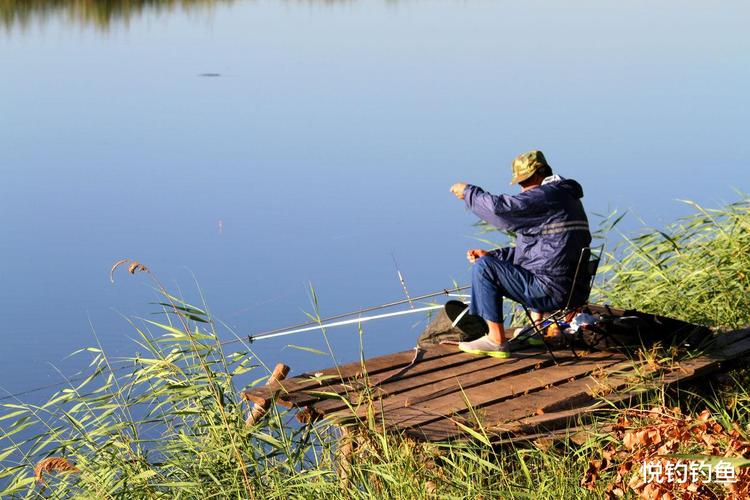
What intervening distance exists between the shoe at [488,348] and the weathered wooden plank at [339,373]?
0.11m

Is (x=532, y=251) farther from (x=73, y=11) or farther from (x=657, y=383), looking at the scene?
(x=73, y=11)

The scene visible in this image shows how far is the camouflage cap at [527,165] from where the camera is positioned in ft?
21.3

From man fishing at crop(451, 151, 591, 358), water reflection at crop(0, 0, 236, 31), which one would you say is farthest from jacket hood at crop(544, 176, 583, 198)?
water reflection at crop(0, 0, 236, 31)

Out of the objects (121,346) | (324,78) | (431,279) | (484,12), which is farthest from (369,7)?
(121,346)

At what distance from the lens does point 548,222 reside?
6410 millimetres

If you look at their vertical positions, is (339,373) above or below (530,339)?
above

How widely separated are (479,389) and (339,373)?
31.9 inches

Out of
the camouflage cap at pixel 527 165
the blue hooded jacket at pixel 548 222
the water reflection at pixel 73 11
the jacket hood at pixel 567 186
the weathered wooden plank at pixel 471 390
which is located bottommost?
the water reflection at pixel 73 11

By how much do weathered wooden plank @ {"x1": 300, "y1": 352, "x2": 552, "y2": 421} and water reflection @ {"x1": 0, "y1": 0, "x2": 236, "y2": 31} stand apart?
18172mm

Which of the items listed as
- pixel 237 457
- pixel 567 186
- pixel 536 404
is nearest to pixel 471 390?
pixel 536 404

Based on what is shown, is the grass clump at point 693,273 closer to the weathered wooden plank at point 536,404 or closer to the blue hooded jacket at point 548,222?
the blue hooded jacket at point 548,222

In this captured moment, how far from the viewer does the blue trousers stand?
642 centimetres

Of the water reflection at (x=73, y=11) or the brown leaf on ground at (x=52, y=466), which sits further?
the water reflection at (x=73, y=11)

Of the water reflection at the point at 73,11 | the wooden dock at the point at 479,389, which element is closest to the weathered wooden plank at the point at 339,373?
the wooden dock at the point at 479,389
